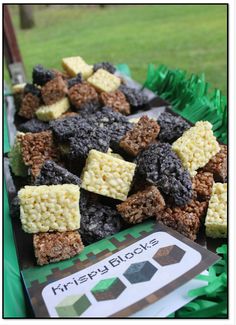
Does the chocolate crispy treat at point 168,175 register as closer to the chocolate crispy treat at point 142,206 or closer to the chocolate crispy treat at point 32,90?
the chocolate crispy treat at point 142,206

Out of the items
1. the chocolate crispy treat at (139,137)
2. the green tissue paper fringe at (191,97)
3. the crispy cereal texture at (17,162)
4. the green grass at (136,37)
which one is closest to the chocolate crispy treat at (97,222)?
the chocolate crispy treat at (139,137)

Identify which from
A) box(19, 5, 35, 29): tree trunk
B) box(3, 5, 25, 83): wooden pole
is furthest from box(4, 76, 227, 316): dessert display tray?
box(19, 5, 35, 29): tree trunk

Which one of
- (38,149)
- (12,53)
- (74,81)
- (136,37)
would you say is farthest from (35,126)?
(136,37)

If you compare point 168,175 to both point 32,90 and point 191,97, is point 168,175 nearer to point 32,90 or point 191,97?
point 191,97

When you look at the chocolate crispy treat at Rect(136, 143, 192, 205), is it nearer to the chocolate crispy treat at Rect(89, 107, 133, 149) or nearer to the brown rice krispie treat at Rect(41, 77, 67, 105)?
the chocolate crispy treat at Rect(89, 107, 133, 149)

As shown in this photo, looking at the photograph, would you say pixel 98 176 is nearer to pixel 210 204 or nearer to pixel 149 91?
pixel 210 204

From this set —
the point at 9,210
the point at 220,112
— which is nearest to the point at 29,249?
the point at 9,210
